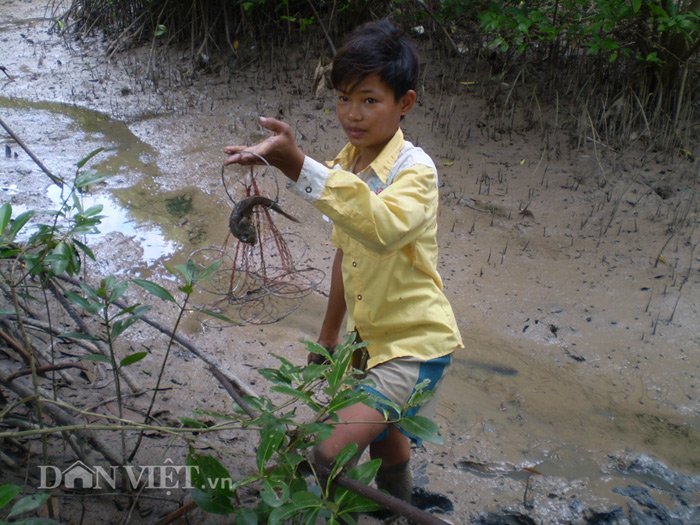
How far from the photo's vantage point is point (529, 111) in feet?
18.1

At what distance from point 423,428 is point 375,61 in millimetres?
1039

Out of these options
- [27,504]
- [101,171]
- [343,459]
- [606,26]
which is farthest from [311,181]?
[606,26]

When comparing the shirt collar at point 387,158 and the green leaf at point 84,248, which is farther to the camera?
the shirt collar at point 387,158

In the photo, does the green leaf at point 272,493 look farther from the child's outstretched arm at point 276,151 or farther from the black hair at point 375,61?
the black hair at point 375,61

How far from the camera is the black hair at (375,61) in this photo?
1978 millimetres

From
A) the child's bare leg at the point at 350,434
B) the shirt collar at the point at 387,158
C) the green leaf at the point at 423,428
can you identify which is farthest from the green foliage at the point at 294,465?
the shirt collar at the point at 387,158

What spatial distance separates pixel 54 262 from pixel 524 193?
3704 mm

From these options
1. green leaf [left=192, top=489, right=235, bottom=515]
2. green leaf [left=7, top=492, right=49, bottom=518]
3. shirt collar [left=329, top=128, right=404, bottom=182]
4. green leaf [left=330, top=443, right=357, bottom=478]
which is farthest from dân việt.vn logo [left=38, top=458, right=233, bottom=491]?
shirt collar [left=329, top=128, right=404, bottom=182]

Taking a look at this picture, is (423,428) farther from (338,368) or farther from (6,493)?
(6,493)

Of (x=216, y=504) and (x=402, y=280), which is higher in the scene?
(x=402, y=280)

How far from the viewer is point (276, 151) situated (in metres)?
1.68

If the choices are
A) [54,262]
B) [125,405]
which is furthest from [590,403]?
[54,262]

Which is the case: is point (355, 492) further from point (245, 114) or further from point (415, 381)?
point (245, 114)

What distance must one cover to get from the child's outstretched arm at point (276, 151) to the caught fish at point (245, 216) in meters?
0.35
